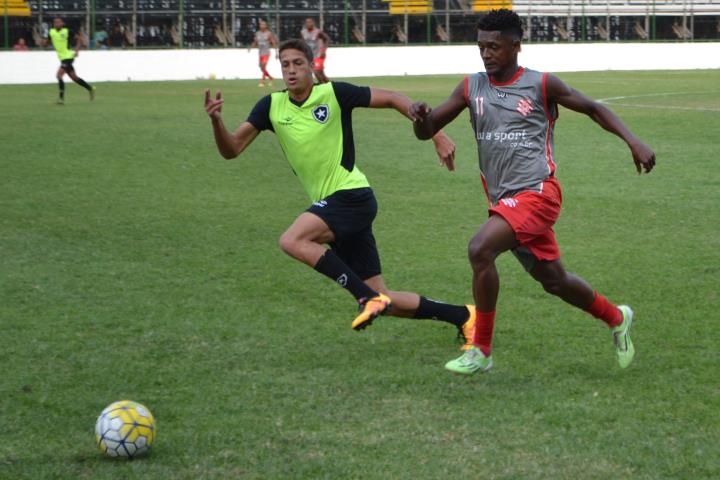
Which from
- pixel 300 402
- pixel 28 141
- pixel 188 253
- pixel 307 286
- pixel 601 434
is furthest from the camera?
pixel 28 141

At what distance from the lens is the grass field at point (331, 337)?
17.2 feet

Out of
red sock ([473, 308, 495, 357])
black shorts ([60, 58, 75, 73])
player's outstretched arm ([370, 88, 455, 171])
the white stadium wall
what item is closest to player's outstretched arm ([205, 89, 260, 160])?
player's outstretched arm ([370, 88, 455, 171])

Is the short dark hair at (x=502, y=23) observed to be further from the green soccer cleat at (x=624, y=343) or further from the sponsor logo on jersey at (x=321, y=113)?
the green soccer cleat at (x=624, y=343)

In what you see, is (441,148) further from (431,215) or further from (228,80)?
(228,80)

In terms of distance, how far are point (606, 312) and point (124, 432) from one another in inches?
115

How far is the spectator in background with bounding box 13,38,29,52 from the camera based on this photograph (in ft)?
125

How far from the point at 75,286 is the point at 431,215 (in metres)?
4.38

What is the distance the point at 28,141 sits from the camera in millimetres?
19219

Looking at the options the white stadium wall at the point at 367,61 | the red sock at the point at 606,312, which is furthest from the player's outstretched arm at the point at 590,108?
the white stadium wall at the point at 367,61

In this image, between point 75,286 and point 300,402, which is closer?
point 300,402

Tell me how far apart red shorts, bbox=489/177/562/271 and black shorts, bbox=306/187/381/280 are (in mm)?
855

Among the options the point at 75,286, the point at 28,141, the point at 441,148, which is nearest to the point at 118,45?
the point at 28,141

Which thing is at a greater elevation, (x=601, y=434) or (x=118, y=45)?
(x=118, y=45)

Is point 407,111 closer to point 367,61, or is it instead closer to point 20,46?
point 20,46
